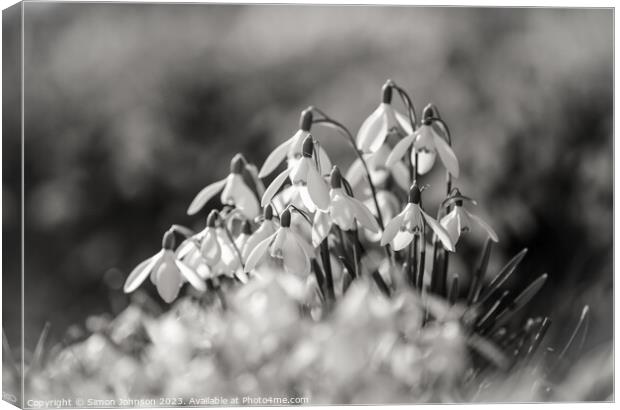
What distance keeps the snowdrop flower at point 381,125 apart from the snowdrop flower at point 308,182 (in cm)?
19

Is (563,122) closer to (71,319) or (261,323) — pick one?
(261,323)

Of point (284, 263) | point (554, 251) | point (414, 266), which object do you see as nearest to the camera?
point (284, 263)

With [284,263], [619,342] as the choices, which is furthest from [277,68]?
[619,342]

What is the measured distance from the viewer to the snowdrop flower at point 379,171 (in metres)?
2.02

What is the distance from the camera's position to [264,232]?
1831mm

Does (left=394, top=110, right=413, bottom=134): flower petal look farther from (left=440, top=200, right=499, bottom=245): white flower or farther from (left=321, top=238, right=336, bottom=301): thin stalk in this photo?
(left=321, top=238, right=336, bottom=301): thin stalk

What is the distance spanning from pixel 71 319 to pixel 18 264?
220mm

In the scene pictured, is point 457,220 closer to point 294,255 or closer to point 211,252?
point 294,255

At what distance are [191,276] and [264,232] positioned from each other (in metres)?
0.18

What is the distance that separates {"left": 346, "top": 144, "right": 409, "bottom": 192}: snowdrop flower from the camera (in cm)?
202

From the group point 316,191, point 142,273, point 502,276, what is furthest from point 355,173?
point 142,273

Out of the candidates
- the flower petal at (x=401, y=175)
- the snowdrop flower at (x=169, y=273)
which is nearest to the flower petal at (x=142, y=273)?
the snowdrop flower at (x=169, y=273)

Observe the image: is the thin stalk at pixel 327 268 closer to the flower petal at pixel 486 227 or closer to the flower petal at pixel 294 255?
the flower petal at pixel 294 255

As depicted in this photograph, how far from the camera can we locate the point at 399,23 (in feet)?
6.91
